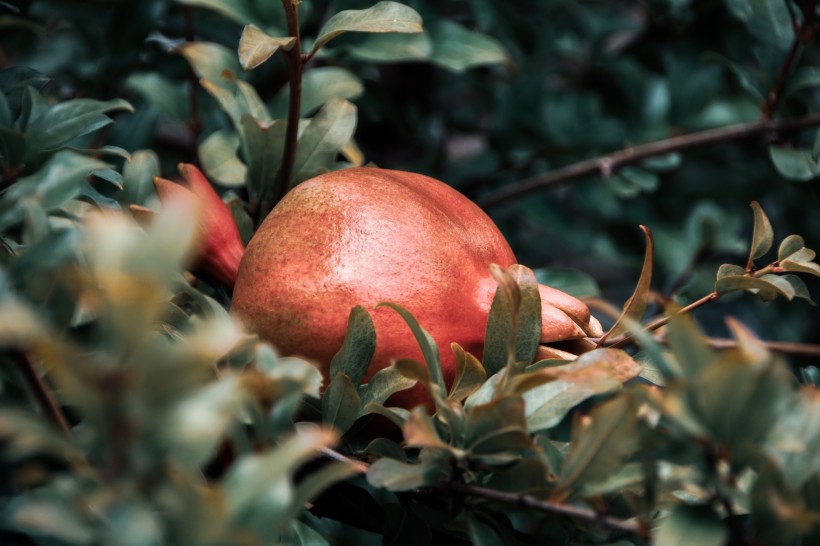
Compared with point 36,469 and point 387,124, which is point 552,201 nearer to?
point 387,124

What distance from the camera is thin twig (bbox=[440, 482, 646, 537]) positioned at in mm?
295

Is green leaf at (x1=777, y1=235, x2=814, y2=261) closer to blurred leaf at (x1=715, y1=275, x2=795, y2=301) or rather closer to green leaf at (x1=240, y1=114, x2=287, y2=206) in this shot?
blurred leaf at (x1=715, y1=275, x2=795, y2=301)

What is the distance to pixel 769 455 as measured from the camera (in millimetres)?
257

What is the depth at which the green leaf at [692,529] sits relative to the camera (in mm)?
265

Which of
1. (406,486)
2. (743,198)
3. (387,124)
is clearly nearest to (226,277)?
(406,486)

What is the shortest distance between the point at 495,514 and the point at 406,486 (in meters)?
0.06

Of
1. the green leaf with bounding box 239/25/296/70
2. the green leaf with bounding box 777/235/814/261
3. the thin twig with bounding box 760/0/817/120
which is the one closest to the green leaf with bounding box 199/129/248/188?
the green leaf with bounding box 239/25/296/70

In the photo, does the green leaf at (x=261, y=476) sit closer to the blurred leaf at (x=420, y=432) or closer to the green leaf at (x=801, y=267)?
the blurred leaf at (x=420, y=432)

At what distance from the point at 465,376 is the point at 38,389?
18 centimetres

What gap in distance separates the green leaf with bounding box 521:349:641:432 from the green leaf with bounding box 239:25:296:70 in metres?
0.22

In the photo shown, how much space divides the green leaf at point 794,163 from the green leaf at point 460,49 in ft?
0.79

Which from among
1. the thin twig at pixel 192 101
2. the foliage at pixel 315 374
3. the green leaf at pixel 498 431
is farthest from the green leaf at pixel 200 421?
the thin twig at pixel 192 101

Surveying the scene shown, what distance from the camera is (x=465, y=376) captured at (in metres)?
0.37

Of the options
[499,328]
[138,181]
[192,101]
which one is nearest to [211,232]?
[138,181]
